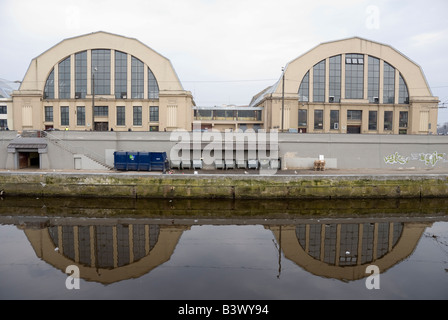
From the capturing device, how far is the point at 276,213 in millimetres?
17859

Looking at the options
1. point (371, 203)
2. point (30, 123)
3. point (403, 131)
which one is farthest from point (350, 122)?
point (30, 123)

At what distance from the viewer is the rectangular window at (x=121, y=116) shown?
3419cm

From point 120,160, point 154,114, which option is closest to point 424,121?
point 154,114

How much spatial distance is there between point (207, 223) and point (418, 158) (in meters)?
21.9

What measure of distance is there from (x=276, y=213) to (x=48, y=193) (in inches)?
614

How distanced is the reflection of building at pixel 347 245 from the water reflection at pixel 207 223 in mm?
40

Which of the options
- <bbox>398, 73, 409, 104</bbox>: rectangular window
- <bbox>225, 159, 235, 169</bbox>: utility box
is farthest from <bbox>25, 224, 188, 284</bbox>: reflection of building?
<bbox>398, 73, 409, 104</bbox>: rectangular window

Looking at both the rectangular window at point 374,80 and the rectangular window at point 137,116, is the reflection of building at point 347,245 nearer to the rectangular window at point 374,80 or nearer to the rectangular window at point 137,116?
the rectangular window at point 374,80

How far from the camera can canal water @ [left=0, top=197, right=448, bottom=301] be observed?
9102mm

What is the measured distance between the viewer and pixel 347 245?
1313 centimetres

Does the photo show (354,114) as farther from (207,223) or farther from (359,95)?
(207,223)

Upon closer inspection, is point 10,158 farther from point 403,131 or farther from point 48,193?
point 403,131

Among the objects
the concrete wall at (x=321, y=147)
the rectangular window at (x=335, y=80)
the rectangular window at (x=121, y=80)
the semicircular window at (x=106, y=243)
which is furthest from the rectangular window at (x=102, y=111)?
the rectangular window at (x=335, y=80)

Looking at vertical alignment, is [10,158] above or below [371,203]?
above
